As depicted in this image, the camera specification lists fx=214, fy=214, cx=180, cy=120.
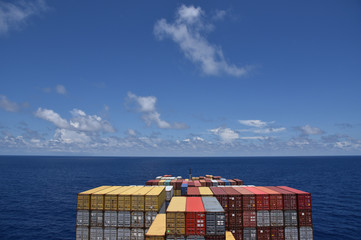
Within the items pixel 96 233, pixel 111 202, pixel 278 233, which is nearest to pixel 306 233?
pixel 278 233

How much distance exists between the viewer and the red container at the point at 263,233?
2838 cm

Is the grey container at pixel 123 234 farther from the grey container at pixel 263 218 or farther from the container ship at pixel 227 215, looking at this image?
the grey container at pixel 263 218

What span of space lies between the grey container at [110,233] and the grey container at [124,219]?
99 cm

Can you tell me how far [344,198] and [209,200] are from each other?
7376 centimetres

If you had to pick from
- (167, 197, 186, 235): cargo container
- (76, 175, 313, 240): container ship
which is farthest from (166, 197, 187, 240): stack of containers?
(76, 175, 313, 240): container ship

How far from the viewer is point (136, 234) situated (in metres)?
28.0

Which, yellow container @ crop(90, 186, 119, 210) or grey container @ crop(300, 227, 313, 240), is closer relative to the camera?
grey container @ crop(300, 227, 313, 240)

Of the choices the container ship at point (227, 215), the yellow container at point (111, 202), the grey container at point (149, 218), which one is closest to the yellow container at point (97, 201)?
the container ship at point (227, 215)

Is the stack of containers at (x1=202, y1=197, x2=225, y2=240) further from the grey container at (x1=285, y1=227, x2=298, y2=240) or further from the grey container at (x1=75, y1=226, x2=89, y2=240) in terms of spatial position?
the grey container at (x1=75, y1=226, x2=89, y2=240)

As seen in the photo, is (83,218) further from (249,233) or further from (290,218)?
(290,218)

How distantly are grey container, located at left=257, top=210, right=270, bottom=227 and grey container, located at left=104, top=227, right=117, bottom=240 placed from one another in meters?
19.1

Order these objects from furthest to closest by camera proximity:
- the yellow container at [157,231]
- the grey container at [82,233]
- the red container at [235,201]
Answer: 1. the red container at [235,201]
2. the grey container at [82,233]
3. the yellow container at [157,231]

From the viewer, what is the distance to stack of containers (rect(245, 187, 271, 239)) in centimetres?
2850

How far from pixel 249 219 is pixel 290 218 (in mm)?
5607
